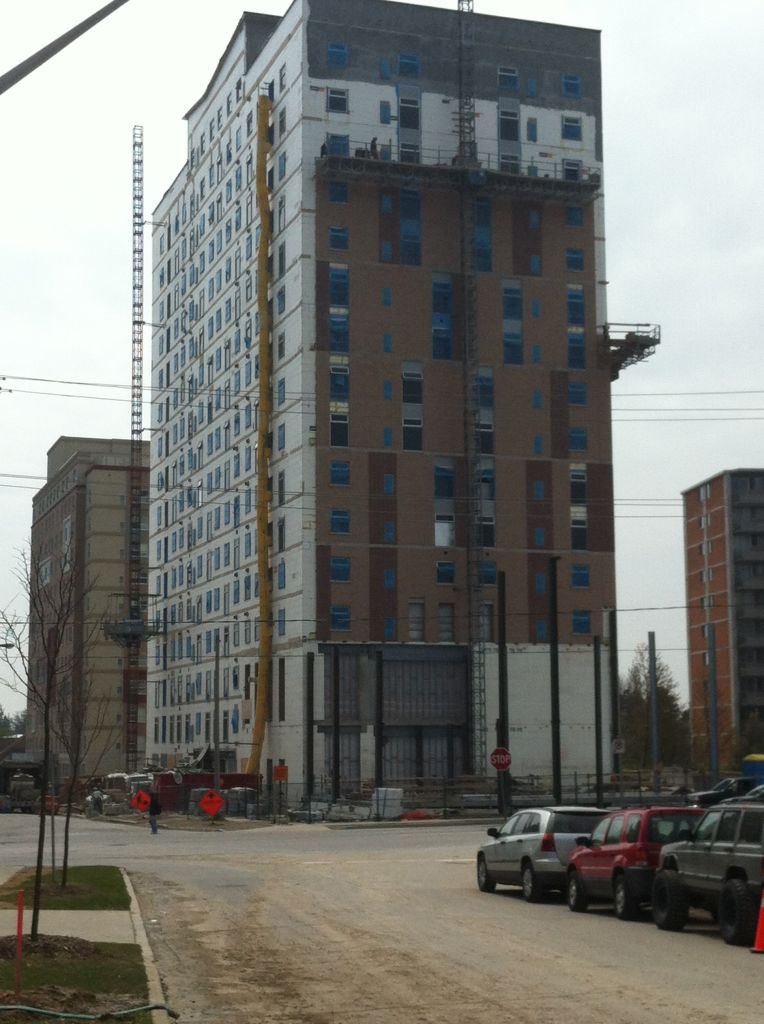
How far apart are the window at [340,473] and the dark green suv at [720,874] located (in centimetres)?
6441

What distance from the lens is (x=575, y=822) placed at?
88.7 ft

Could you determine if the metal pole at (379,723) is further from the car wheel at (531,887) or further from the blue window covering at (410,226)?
the car wheel at (531,887)

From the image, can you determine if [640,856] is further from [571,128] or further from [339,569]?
[571,128]

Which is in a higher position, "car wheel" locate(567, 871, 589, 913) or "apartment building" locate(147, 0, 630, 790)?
"apartment building" locate(147, 0, 630, 790)

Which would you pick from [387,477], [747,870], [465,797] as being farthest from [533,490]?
[747,870]

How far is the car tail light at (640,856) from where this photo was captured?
23531mm

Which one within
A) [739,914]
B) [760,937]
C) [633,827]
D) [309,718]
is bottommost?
[760,937]

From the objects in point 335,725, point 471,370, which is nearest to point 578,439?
point 471,370

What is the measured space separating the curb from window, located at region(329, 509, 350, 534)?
5842cm

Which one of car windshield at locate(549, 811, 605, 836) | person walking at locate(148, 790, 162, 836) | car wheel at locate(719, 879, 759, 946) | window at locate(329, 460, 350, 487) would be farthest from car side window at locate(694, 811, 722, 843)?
window at locate(329, 460, 350, 487)

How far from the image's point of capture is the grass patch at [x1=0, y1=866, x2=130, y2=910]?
2562cm

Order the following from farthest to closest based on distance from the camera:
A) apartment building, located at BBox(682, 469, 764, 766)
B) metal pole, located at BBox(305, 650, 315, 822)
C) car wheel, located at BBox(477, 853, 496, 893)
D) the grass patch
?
apartment building, located at BBox(682, 469, 764, 766), metal pole, located at BBox(305, 650, 315, 822), car wheel, located at BBox(477, 853, 496, 893), the grass patch

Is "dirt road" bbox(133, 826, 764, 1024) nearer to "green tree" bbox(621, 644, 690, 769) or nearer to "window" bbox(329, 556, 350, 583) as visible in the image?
"window" bbox(329, 556, 350, 583)

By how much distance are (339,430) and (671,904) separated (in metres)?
66.8
